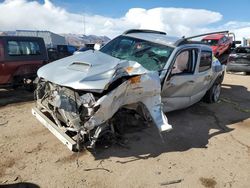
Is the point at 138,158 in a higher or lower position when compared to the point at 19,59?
lower

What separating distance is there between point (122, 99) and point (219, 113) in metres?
3.82

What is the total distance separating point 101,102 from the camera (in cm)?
360

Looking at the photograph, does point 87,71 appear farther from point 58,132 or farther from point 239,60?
point 239,60

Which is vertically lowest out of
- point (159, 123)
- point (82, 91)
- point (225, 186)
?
point (225, 186)

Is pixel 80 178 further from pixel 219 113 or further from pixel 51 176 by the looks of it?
pixel 219 113

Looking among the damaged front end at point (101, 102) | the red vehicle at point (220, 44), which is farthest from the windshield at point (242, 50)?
the damaged front end at point (101, 102)

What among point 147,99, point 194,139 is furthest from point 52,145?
point 194,139

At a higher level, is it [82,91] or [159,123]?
[82,91]

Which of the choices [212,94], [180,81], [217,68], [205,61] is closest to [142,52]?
[180,81]

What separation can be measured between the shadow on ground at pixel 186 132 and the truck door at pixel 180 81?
19.6 inches

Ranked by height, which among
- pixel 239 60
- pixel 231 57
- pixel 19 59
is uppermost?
pixel 19 59

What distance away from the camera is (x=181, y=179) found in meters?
3.59

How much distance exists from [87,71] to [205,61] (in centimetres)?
364

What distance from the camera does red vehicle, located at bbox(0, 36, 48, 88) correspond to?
7590 mm
